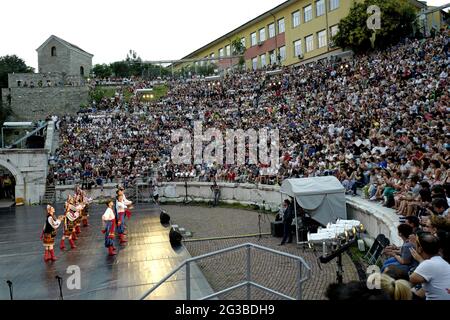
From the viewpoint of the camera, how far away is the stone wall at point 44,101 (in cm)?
4931

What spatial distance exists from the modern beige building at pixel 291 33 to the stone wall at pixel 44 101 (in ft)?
77.5

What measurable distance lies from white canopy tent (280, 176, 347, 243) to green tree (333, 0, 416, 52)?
2435 centimetres

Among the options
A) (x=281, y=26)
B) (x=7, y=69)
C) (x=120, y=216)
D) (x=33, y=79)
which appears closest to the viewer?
(x=120, y=216)

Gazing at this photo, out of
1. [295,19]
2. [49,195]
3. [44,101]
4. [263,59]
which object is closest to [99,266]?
[49,195]

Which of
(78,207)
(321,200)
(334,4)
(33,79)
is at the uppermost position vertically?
(334,4)

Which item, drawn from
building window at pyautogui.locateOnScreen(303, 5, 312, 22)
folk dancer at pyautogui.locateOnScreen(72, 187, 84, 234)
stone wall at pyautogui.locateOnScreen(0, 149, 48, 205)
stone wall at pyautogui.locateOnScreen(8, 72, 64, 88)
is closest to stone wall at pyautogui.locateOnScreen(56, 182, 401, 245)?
stone wall at pyautogui.locateOnScreen(0, 149, 48, 205)

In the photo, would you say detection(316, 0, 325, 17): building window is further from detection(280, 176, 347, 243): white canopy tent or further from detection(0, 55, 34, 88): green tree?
detection(0, 55, 34, 88): green tree

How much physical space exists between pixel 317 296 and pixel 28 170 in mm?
30755

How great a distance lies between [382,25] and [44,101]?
39155 millimetres

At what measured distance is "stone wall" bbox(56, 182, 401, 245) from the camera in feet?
39.3

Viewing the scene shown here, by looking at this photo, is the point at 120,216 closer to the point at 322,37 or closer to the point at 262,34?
the point at 322,37

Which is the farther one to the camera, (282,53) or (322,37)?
(282,53)

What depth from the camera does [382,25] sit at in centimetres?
3469
